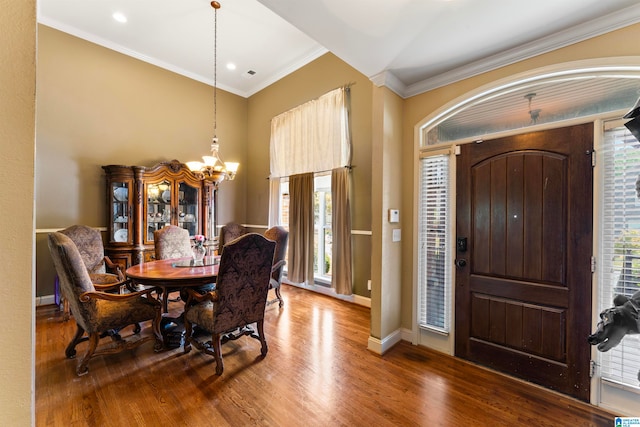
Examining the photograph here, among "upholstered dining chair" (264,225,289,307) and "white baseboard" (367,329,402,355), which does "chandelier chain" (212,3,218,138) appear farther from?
"white baseboard" (367,329,402,355)

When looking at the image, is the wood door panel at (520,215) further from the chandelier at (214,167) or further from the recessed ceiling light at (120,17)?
the recessed ceiling light at (120,17)

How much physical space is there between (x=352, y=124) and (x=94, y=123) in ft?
13.3

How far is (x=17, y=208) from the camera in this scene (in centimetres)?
67

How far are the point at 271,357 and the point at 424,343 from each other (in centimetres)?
159

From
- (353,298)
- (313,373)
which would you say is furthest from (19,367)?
(353,298)

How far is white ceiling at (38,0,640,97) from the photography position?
5.91 feet

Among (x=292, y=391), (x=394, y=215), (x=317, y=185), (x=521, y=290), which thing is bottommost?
(x=292, y=391)

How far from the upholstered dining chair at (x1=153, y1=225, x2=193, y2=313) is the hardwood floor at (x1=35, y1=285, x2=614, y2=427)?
50.2 inches

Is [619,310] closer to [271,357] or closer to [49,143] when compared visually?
[271,357]

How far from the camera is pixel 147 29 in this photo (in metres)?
3.96

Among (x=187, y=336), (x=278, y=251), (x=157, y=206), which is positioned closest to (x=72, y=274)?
(x=187, y=336)

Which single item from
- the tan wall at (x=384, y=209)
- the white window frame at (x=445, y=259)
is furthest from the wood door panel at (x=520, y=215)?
the tan wall at (x=384, y=209)

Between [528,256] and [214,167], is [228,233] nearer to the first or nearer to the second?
[214,167]

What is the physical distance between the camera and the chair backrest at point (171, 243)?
368cm
